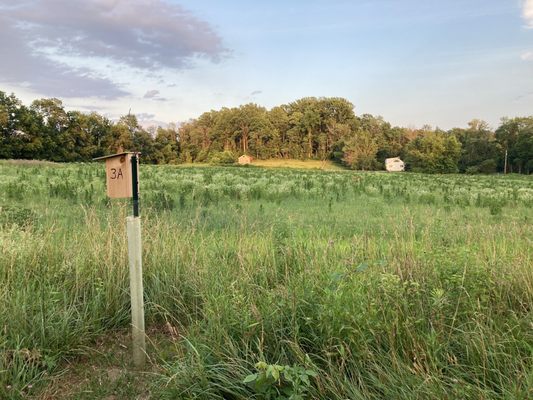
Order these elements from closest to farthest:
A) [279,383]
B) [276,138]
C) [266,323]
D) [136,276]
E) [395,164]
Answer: [279,383], [266,323], [136,276], [395,164], [276,138]

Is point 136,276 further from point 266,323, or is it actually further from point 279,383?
point 279,383

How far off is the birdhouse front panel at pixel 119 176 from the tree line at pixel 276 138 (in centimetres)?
6594

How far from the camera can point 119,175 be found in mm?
3086

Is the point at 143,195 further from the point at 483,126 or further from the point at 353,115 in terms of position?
the point at 353,115

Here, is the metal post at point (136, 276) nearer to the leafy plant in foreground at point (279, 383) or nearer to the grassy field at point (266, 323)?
the grassy field at point (266, 323)

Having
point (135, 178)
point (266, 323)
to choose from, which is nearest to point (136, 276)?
point (135, 178)

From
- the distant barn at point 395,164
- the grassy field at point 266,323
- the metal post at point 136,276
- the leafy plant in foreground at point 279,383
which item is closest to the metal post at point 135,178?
the metal post at point 136,276

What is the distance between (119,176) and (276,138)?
109 metres

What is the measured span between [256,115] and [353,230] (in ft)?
361

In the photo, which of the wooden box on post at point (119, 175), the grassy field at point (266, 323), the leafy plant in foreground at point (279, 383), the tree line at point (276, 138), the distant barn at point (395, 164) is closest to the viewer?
the leafy plant in foreground at point (279, 383)

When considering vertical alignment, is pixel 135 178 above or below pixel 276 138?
below

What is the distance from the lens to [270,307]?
124 inches

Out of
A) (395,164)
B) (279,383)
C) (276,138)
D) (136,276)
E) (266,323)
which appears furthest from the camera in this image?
(276,138)

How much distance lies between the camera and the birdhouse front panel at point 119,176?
3.04m
